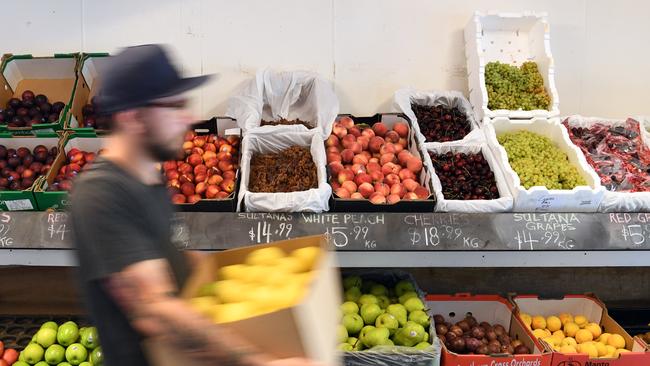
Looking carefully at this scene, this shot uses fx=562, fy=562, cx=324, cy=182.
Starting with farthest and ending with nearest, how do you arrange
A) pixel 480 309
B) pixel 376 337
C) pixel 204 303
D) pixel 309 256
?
pixel 480 309
pixel 376 337
pixel 309 256
pixel 204 303

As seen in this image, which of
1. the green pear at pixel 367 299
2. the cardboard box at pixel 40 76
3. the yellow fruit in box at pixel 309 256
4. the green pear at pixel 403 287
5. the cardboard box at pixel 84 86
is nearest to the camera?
the yellow fruit in box at pixel 309 256

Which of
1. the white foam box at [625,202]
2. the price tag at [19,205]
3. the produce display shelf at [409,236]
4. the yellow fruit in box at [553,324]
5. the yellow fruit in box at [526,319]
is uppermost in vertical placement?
the price tag at [19,205]

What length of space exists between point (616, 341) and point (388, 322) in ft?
3.86

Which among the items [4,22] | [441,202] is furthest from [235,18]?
[441,202]

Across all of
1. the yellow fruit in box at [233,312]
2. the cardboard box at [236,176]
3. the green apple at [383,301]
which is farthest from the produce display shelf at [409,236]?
the yellow fruit in box at [233,312]

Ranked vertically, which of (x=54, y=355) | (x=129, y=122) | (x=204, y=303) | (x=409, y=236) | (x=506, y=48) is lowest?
(x=54, y=355)

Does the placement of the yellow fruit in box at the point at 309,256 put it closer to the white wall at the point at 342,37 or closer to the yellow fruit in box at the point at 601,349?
the yellow fruit in box at the point at 601,349

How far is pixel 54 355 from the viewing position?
8.35ft

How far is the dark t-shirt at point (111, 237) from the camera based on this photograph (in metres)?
1.27

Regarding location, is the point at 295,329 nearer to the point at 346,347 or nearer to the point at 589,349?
the point at 346,347

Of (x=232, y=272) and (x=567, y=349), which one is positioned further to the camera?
(x=567, y=349)

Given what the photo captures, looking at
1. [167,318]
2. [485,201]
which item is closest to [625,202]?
[485,201]

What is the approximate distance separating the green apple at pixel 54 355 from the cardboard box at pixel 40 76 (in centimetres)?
137

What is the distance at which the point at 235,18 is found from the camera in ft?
11.1
